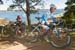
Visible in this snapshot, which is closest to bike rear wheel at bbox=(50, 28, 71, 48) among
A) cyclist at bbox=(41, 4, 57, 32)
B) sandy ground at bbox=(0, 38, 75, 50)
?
sandy ground at bbox=(0, 38, 75, 50)

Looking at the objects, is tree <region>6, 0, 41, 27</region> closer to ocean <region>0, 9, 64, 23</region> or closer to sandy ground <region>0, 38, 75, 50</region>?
ocean <region>0, 9, 64, 23</region>

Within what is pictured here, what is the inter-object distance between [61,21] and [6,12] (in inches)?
50.1

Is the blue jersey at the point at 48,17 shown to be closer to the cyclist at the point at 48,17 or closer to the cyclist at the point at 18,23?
the cyclist at the point at 48,17

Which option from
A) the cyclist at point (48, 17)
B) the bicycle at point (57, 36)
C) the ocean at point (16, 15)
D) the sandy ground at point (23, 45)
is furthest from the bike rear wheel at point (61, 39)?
the ocean at point (16, 15)

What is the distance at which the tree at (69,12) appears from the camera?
17.5 ft

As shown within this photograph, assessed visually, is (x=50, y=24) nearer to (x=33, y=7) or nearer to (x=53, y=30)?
(x=53, y=30)

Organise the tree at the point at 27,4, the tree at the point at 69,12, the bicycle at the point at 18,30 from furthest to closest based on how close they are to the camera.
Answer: the bicycle at the point at 18,30, the tree at the point at 27,4, the tree at the point at 69,12

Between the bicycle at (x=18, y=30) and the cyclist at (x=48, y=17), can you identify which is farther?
the bicycle at (x=18, y=30)

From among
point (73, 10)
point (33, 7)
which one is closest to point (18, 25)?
point (33, 7)

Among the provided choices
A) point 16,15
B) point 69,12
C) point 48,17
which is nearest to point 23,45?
point 16,15

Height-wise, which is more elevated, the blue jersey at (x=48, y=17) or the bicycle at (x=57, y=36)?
the blue jersey at (x=48, y=17)

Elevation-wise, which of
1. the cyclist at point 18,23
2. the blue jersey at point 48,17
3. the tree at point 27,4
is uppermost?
the tree at point 27,4

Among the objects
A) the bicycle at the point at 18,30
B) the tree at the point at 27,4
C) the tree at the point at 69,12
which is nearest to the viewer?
the tree at the point at 69,12

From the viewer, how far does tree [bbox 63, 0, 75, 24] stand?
17.5 feet
